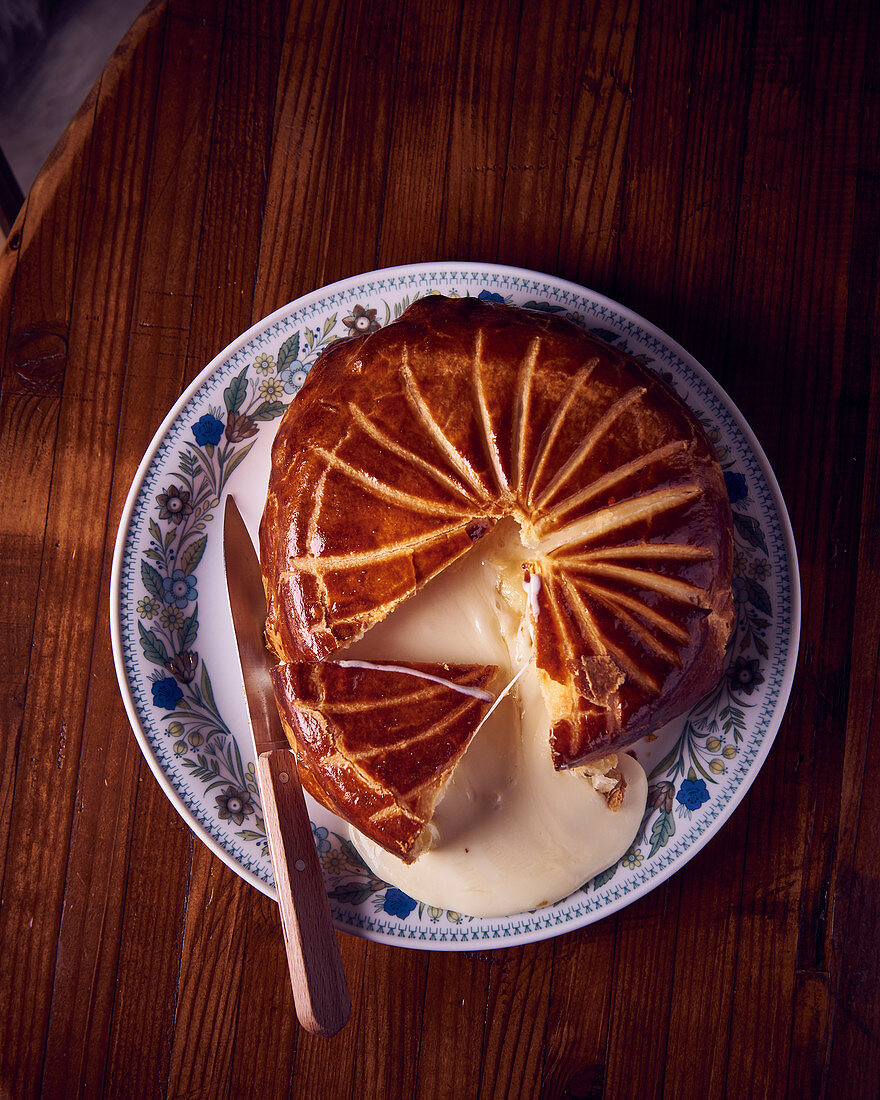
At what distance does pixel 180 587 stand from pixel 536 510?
→ 3.18 ft

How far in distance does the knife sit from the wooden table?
30 cm

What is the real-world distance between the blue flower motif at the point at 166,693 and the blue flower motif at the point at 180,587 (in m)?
0.19

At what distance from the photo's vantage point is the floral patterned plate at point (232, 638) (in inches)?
78.0

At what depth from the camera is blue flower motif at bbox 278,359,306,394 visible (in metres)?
2.03

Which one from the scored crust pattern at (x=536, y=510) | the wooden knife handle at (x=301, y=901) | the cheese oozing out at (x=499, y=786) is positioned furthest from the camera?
the wooden knife handle at (x=301, y=901)

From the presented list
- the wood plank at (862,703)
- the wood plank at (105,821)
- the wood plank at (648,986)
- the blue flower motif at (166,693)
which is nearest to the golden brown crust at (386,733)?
the blue flower motif at (166,693)

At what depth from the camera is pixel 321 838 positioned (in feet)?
6.64

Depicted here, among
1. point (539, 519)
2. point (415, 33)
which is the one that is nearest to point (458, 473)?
point (539, 519)

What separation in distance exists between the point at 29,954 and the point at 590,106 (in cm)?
272

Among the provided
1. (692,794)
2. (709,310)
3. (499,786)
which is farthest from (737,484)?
(499,786)

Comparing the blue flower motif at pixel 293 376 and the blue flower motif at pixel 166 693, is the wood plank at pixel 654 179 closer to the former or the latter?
the blue flower motif at pixel 293 376

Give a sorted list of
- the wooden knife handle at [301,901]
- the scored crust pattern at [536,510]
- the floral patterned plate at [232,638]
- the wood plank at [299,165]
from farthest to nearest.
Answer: the wood plank at [299,165] < the floral patterned plate at [232,638] < the wooden knife handle at [301,901] < the scored crust pattern at [536,510]

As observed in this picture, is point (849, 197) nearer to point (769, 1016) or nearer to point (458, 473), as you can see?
point (458, 473)

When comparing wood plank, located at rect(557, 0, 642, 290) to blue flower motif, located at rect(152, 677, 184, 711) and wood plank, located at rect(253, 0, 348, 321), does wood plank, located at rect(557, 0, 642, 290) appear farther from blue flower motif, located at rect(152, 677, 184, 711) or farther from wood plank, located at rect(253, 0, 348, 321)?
blue flower motif, located at rect(152, 677, 184, 711)
